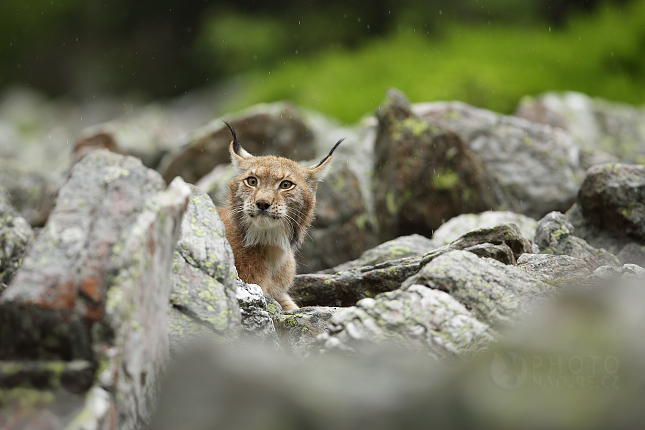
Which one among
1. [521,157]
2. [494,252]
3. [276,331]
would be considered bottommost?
[276,331]

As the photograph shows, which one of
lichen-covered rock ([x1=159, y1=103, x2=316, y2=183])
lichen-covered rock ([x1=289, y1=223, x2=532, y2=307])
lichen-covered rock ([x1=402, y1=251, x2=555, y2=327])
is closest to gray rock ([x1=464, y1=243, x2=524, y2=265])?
lichen-covered rock ([x1=289, y1=223, x2=532, y2=307])

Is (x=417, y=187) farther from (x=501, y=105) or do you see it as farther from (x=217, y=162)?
(x=501, y=105)

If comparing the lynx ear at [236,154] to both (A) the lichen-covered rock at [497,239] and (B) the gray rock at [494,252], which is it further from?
(B) the gray rock at [494,252]

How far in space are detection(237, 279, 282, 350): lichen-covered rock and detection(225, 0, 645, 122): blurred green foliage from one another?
511 inches

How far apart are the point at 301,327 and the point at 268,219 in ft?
5.87

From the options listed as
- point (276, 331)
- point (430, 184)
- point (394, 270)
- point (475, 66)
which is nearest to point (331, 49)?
point (475, 66)

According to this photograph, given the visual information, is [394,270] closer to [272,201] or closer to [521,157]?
[272,201]

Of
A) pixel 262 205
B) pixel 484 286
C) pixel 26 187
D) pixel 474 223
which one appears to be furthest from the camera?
pixel 26 187

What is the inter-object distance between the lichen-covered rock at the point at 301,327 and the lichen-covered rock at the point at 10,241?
98.5 inches

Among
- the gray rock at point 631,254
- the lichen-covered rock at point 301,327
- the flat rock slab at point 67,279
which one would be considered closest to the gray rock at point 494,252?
the lichen-covered rock at point 301,327

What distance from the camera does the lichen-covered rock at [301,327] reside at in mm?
5254

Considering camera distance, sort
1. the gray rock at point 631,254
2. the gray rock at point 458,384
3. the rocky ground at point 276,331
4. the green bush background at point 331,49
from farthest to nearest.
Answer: the green bush background at point 331,49, the gray rock at point 631,254, the rocky ground at point 276,331, the gray rock at point 458,384

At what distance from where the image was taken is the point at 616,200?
737cm

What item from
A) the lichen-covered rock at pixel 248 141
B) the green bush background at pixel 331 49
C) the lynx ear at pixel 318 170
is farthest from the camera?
the green bush background at pixel 331 49
